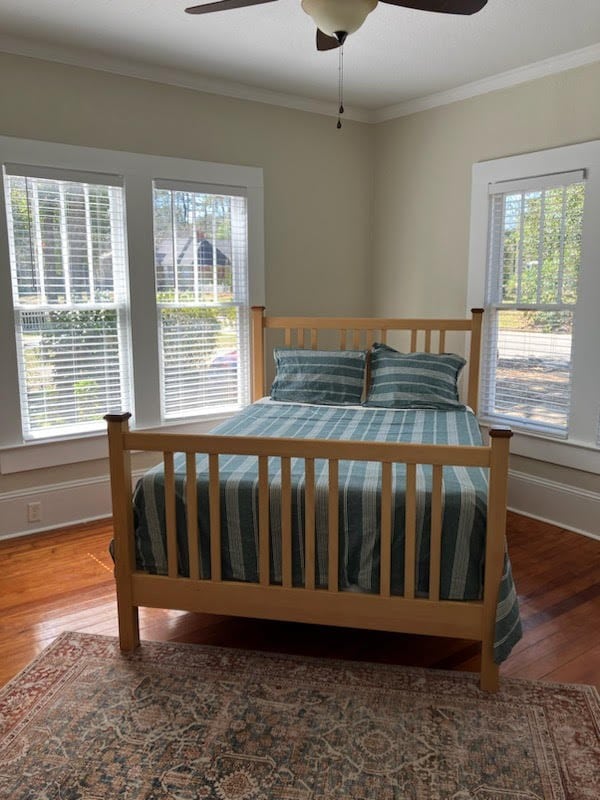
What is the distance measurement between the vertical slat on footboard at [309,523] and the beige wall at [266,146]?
79.7 inches

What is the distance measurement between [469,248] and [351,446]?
2460mm

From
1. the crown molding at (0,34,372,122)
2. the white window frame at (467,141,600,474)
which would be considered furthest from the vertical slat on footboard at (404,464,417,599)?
the crown molding at (0,34,372,122)

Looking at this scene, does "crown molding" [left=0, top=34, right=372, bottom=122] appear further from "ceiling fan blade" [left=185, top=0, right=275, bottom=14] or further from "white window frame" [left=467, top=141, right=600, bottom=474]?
"ceiling fan blade" [left=185, top=0, right=275, bottom=14]

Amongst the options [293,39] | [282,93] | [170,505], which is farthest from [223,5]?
[282,93]

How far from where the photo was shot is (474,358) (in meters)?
3.96

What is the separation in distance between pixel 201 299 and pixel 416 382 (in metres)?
1.47

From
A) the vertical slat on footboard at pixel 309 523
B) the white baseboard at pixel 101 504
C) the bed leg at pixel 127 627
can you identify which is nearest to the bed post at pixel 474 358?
the white baseboard at pixel 101 504

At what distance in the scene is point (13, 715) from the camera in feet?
6.66

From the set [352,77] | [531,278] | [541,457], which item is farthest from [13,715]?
[352,77]

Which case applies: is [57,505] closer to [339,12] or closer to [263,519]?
[263,519]

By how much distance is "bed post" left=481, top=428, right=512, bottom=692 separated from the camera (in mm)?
2000

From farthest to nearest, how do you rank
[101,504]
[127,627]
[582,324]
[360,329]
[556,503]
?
1. [360,329]
2. [101,504]
3. [556,503]
4. [582,324]
5. [127,627]

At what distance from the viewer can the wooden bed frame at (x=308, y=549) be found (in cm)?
206

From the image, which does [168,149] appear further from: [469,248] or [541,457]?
[541,457]
